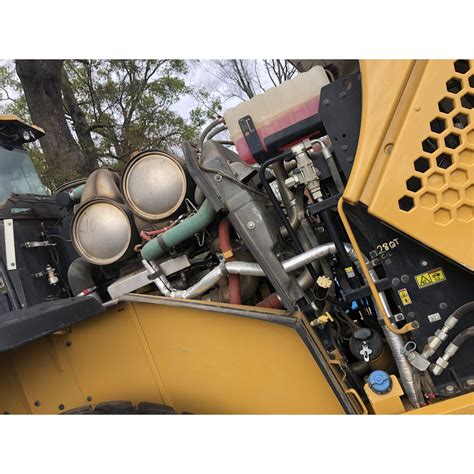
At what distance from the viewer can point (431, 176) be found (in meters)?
1.58

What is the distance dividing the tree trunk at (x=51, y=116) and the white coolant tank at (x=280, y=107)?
30.7 ft

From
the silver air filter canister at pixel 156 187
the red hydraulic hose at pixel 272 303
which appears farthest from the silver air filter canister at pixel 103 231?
the red hydraulic hose at pixel 272 303

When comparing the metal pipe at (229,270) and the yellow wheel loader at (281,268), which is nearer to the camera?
the yellow wheel loader at (281,268)

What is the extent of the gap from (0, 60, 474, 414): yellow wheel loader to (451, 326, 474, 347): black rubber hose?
1.4 inches

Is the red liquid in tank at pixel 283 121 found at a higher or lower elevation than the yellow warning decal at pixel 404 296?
higher

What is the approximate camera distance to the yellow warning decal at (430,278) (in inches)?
67.2

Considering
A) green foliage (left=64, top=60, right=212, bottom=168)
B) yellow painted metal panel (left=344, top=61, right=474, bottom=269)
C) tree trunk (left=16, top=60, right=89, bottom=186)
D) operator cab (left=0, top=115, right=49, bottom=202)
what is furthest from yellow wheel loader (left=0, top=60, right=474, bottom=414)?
green foliage (left=64, top=60, right=212, bottom=168)

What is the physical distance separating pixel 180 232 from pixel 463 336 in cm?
141

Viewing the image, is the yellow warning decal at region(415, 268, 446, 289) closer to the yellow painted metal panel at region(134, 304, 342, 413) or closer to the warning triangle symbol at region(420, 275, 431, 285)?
the warning triangle symbol at region(420, 275, 431, 285)

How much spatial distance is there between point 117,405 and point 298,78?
1856 millimetres

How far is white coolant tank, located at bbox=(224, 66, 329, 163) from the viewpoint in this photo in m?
1.91

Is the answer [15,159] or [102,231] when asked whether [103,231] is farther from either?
[15,159]

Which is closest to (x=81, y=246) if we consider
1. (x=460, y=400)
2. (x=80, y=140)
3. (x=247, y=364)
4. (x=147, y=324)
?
(x=147, y=324)

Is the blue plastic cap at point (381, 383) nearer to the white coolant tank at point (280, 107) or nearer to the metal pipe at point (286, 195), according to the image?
the metal pipe at point (286, 195)
